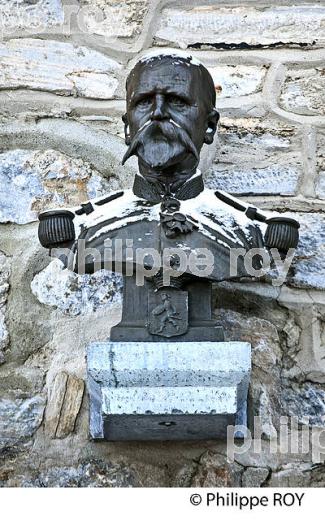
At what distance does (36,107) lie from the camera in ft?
6.85

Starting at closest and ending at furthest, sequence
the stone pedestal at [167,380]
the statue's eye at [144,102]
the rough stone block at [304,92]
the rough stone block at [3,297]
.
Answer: the stone pedestal at [167,380] < the statue's eye at [144,102] < the rough stone block at [3,297] < the rough stone block at [304,92]

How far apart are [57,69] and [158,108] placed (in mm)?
621

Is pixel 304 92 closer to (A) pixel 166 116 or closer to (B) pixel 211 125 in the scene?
(B) pixel 211 125

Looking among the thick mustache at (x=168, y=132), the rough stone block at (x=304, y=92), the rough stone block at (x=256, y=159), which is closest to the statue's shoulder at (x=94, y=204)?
the thick mustache at (x=168, y=132)

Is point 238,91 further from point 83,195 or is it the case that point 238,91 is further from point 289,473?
point 289,473

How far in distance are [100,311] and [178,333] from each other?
0.31 m

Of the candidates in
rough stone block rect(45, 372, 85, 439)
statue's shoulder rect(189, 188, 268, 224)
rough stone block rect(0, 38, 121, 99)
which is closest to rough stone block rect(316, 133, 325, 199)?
statue's shoulder rect(189, 188, 268, 224)

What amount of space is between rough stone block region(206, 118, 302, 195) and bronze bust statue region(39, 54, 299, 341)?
34cm

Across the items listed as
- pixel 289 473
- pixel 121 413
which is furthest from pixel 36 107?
pixel 289 473

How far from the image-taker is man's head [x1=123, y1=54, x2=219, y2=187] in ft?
5.21

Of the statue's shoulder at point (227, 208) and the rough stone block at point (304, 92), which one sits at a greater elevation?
the rough stone block at point (304, 92)

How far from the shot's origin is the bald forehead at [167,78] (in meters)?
1.60

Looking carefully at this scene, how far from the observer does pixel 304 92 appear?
2.11m

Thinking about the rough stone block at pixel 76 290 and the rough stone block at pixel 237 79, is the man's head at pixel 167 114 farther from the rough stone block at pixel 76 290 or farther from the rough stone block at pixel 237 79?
the rough stone block at pixel 237 79
